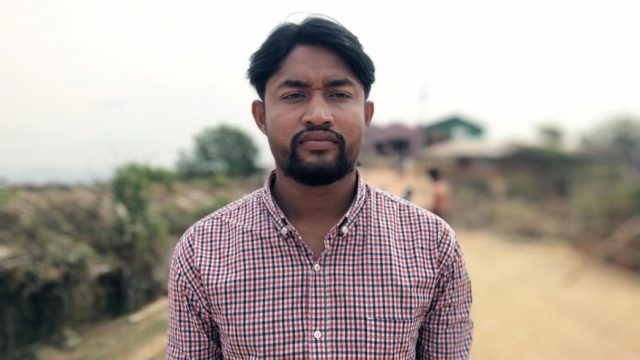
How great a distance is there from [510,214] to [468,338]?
531 inches

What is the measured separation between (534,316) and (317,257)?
6.28m

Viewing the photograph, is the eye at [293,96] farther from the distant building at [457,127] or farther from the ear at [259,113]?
the distant building at [457,127]

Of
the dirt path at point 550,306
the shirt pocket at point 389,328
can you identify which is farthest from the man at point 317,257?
the dirt path at point 550,306

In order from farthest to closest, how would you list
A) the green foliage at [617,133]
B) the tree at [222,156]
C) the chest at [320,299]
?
the green foliage at [617,133] → the tree at [222,156] → the chest at [320,299]

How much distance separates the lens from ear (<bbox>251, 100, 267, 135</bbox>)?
1.49 metres

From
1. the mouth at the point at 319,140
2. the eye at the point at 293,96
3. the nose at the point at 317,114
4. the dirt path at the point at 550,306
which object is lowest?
the dirt path at the point at 550,306

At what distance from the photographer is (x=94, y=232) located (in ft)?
18.4

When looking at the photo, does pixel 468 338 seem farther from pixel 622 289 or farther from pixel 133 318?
pixel 622 289

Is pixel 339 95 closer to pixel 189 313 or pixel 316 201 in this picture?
pixel 316 201

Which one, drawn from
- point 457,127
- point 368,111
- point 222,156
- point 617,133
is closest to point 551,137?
point 617,133

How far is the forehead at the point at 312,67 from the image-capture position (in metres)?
1.35

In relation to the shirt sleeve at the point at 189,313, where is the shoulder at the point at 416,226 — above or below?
above

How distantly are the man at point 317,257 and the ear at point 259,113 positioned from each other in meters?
0.05

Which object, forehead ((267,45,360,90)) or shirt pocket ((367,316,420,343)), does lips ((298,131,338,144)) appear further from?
shirt pocket ((367,316,420,343))
